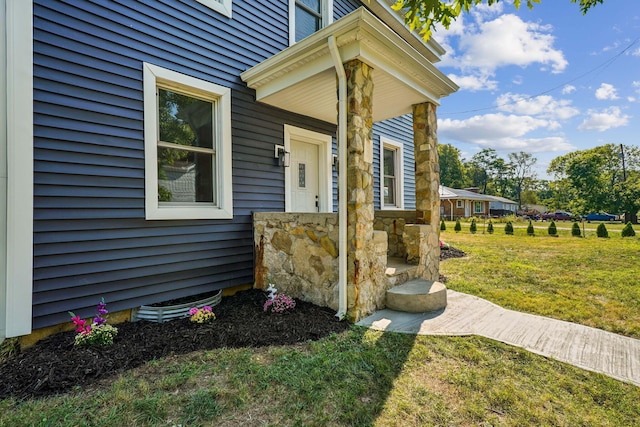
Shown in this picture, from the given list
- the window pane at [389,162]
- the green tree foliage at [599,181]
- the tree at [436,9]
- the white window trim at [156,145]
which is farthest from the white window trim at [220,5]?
the green tree foliage at [599,181]

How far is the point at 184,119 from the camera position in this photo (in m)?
3.63

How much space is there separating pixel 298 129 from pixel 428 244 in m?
2.74

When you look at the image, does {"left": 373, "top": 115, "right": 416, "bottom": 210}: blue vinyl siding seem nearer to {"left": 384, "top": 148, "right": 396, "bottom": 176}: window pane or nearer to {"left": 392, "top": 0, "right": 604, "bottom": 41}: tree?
{"left": 384, "top": 148, "right": 396, "bottom": 176}: window pane

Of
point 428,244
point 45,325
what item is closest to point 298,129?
point 428,244

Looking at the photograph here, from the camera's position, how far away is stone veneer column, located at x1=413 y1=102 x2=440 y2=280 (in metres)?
4.25

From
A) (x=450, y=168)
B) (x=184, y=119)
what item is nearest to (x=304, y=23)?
(x=184, y=119)

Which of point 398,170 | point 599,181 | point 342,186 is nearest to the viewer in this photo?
point 342,186

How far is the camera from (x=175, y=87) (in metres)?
3.52

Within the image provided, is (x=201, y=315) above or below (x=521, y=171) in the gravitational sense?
below

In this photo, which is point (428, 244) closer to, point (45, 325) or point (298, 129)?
point (298, 129)

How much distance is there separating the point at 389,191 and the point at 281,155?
11.9 feet

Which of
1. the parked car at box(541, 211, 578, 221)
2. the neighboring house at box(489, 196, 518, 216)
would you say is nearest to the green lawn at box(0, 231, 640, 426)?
the neighboring house at box(489, 196, 518, 216)

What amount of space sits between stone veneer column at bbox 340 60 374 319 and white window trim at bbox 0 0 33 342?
288 cm

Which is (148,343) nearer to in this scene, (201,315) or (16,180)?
(201,315)
